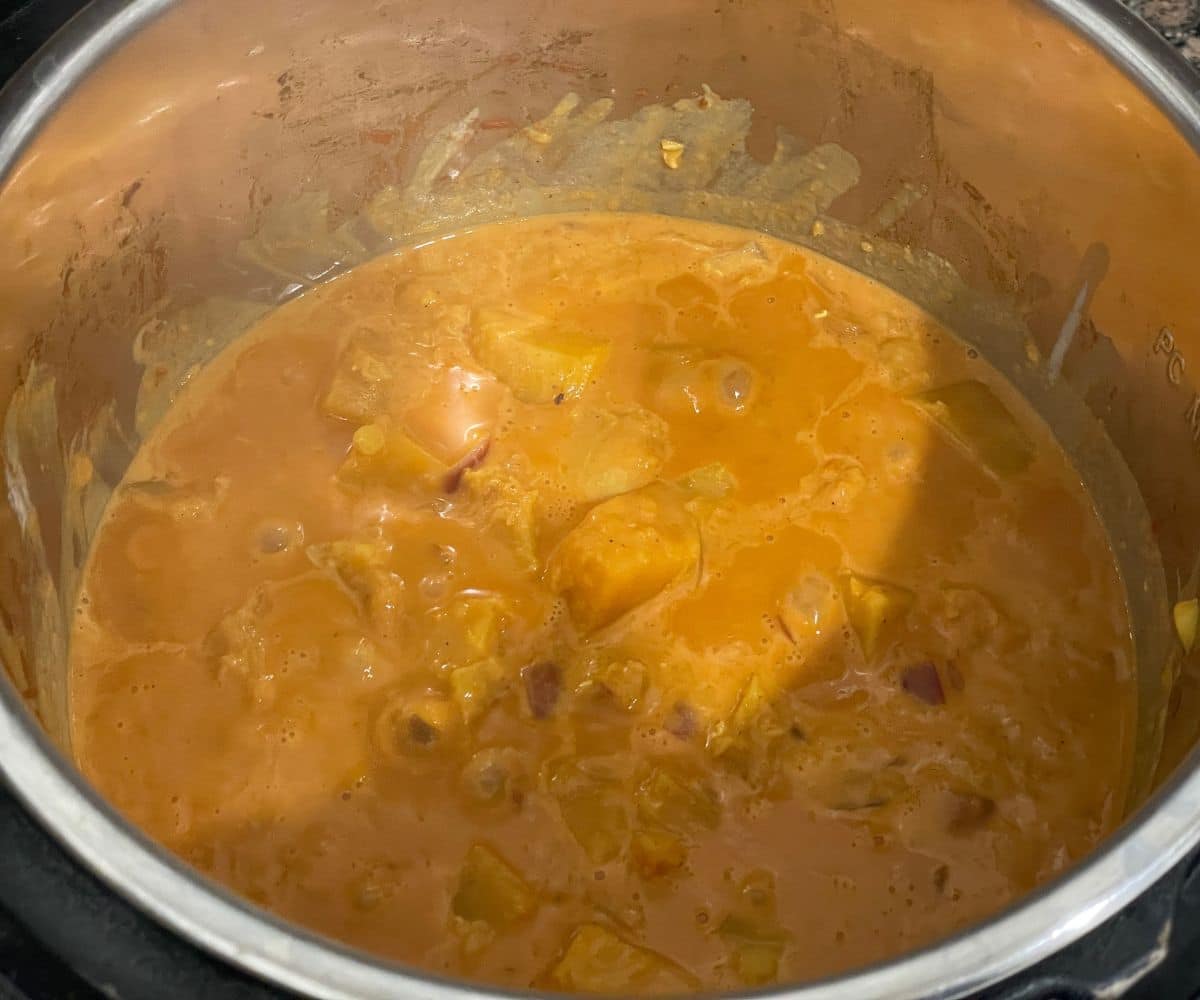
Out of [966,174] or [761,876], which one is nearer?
[761,876]

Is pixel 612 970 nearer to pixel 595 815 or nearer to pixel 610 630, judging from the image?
pixel 595 815

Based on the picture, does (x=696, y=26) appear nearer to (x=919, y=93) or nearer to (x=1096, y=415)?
(x=919, y=93)

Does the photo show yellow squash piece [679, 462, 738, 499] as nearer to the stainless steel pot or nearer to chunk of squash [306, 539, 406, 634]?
chunk of squash [306, 539, 406, 634]

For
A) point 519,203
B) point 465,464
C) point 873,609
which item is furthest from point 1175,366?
point 519,203

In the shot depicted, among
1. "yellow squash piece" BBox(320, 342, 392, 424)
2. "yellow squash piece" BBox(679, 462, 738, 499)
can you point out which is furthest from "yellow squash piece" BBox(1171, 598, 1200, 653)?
"yellow squash piece" BBox(320, 342, 392, 424)

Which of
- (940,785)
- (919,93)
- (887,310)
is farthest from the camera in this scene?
(887,310)

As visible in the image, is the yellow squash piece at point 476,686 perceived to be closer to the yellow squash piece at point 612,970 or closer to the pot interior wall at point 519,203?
Result: the yellow squash piece at point 612,970

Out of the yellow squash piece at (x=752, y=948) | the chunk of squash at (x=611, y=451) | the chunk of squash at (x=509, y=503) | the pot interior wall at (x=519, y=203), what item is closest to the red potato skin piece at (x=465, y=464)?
the chunk of squash at (x=509, y=503)

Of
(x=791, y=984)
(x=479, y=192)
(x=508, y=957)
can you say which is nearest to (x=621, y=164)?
(x=479, y=192)
